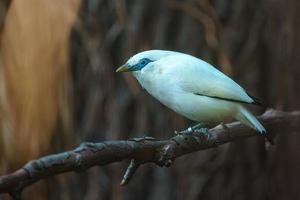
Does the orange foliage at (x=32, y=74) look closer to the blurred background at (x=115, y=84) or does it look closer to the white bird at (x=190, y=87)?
the blurred background at (x=115, y=84)

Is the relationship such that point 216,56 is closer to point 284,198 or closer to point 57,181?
point 57,181

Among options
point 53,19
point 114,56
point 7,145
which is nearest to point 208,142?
point 53,19

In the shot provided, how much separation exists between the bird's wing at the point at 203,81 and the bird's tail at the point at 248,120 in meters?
0.02

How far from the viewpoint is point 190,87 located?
0.94 meters

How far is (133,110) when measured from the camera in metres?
2.10

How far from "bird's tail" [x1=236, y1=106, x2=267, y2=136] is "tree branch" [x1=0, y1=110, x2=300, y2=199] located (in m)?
0.05

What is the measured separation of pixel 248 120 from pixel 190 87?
0.30 feet

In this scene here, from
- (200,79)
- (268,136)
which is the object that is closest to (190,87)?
(200,79)

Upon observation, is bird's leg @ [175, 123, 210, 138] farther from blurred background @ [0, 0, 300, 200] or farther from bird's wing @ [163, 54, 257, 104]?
blurred background @ [0, 0, 300, 200]

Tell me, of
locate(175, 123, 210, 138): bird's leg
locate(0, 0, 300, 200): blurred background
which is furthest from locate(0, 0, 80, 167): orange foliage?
locate(175, 123, 210, 138): bird's leg

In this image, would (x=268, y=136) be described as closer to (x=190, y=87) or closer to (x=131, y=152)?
(x=190, y=87)

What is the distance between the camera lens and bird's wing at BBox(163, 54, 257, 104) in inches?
36.3

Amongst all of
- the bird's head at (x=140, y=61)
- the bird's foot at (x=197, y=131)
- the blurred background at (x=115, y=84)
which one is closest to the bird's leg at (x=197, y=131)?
the bird's foot at (x=197, y=131)

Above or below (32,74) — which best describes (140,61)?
above
